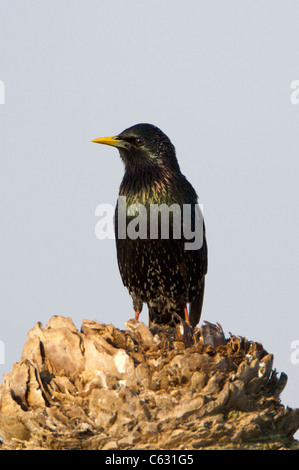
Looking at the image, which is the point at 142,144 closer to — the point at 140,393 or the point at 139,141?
the point at 139,141

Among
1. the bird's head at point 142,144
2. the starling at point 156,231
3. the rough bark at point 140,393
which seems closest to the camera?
the rough bark at point 140,393

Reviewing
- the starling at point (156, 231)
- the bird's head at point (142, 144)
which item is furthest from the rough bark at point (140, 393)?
the bird's head at point (142, 144)

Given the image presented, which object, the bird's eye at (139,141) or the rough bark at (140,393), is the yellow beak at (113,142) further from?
the rough bark at (140,393)

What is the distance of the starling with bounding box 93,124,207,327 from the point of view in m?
7.59

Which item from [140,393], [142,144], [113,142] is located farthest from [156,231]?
[140,393]

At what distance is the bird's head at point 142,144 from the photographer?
A: 26.1ft

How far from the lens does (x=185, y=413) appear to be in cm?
353

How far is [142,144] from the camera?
26.1ft

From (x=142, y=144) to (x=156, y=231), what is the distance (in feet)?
3.80

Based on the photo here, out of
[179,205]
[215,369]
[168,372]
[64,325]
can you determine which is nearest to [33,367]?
[64,325]

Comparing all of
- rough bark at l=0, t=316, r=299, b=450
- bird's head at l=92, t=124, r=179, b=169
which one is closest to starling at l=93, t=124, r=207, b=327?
bird's head at l=92, t=124, r=179, b=169
